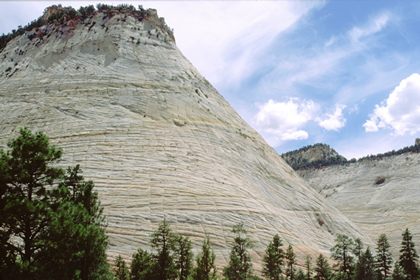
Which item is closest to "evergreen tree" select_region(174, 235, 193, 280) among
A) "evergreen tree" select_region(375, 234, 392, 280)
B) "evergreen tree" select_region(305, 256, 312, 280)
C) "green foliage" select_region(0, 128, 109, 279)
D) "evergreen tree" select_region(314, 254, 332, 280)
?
"evergreen tree" select_region(305, 256, 312, 280)

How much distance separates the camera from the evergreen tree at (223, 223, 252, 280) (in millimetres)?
20234

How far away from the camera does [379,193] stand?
5588cm

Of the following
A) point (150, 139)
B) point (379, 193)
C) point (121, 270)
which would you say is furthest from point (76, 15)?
point (379, 193)

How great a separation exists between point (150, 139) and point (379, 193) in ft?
132

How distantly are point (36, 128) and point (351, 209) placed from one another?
4422 centimetres

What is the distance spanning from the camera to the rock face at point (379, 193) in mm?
46562

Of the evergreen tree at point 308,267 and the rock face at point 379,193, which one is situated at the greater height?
the rock face at point 379,193

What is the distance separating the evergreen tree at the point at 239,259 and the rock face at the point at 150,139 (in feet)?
2.75

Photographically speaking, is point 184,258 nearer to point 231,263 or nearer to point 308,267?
point 231,263

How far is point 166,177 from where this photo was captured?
2792 cm

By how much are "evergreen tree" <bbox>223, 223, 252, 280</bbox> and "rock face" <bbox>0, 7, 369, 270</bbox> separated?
0.84 meters

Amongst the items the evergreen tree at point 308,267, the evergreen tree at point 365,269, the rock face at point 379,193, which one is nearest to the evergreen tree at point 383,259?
the evergreen tree at point 365,269

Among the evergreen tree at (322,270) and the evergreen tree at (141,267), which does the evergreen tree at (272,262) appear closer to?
the evergreen tree at (322,270)

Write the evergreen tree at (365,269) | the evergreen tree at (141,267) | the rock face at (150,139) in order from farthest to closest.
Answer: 1. the evergreen tree at (365,269)
2. the rock face at (150,139)
3. the evergreen tree at (141,267)
